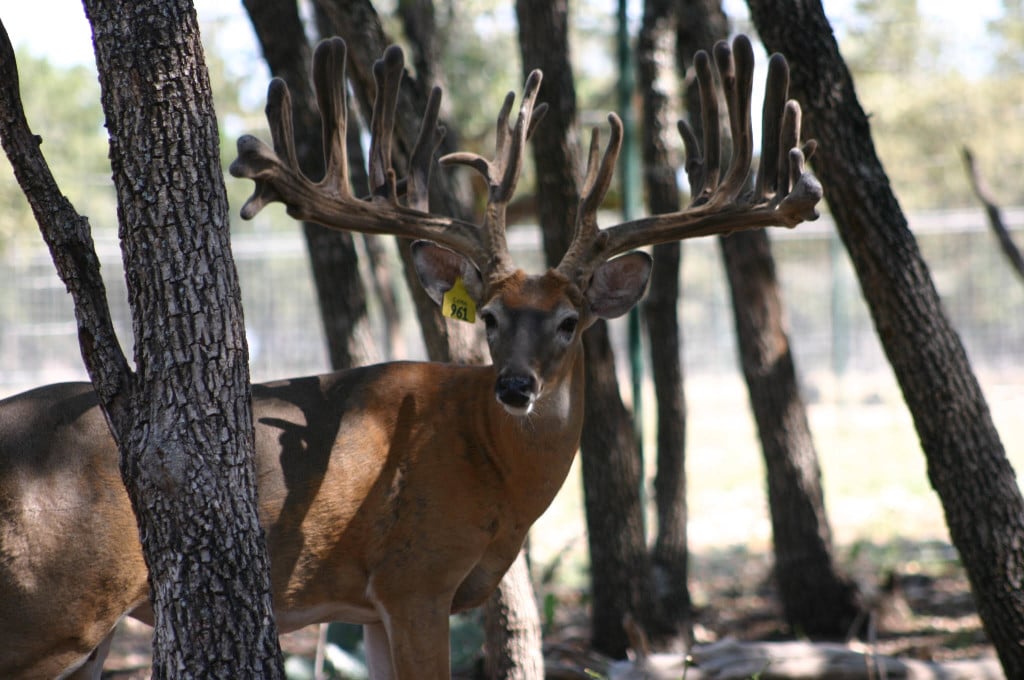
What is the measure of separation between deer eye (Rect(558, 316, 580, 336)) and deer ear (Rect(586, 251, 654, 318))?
0.22 meters

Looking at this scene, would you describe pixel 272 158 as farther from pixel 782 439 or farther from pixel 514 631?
pixel 782 439

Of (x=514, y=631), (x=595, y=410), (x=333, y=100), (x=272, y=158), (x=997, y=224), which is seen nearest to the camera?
(x=272, y=158)

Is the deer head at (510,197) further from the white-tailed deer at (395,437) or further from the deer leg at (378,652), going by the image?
the deer leg at (378,652)

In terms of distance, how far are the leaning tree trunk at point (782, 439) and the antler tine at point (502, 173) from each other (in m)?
2.66

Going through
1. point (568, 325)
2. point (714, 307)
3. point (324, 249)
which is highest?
point (714, 307)

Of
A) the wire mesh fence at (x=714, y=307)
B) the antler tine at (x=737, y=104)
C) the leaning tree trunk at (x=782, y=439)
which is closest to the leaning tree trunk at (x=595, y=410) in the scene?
the antler tine at (x=737, y=104)

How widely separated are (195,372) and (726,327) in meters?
17.7

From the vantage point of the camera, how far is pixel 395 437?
5.05 m

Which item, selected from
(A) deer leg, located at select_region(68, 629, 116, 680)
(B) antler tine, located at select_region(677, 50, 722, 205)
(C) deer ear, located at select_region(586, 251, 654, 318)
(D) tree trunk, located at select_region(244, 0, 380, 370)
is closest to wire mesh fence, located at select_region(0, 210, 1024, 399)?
(D) tree trunk, located at select_region(244, 0, 380, 370)

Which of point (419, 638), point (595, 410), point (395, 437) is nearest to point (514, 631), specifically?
point (419, 638)

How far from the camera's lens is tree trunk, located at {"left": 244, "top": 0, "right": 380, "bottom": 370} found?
7.23 m

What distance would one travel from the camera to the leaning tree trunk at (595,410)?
6422 millimetres

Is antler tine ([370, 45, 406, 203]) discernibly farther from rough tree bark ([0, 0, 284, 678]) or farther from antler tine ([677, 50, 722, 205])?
rough tree bark ([0, 0, 284, 678])

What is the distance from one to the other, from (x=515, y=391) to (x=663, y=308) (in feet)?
12.5
